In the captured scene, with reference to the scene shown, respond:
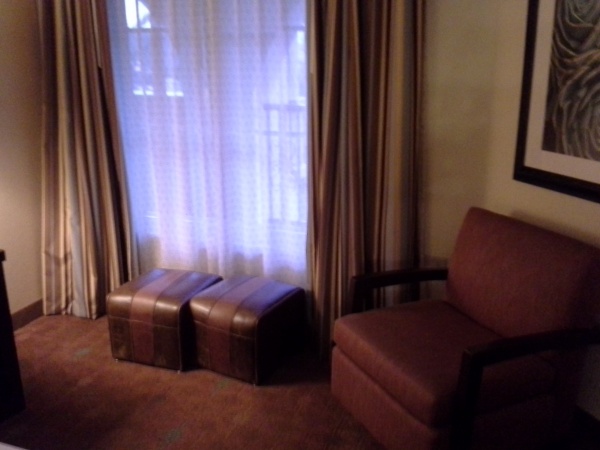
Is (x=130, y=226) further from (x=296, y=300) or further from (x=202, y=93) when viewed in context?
(x=296, y=300)

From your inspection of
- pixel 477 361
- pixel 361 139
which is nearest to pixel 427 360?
pixel 477 361

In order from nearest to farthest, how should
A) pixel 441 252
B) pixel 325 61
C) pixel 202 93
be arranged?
pixel 325 61
pixel 441 252
pixel 202 93

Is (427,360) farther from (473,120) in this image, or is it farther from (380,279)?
(473,120)

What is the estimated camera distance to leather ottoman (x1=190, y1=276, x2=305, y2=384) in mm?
2621

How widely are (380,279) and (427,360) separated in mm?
539

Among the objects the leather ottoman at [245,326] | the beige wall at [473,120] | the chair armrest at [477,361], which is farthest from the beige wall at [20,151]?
the chair armrest at [477,361]

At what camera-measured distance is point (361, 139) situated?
2654 millimetres

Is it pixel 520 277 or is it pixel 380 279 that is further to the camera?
pixel 380 279

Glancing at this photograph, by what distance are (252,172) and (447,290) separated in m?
1.26

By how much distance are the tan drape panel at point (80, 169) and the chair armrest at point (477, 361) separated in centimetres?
224

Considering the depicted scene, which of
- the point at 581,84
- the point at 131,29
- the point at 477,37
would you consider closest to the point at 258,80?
the point at 131,29

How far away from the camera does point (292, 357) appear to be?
9.75ft

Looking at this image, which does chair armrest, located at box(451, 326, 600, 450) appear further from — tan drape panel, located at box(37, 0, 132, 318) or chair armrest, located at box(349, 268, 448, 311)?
tan drape panel, located at box(37, 0, 132, 318)

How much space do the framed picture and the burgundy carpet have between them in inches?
53.4
